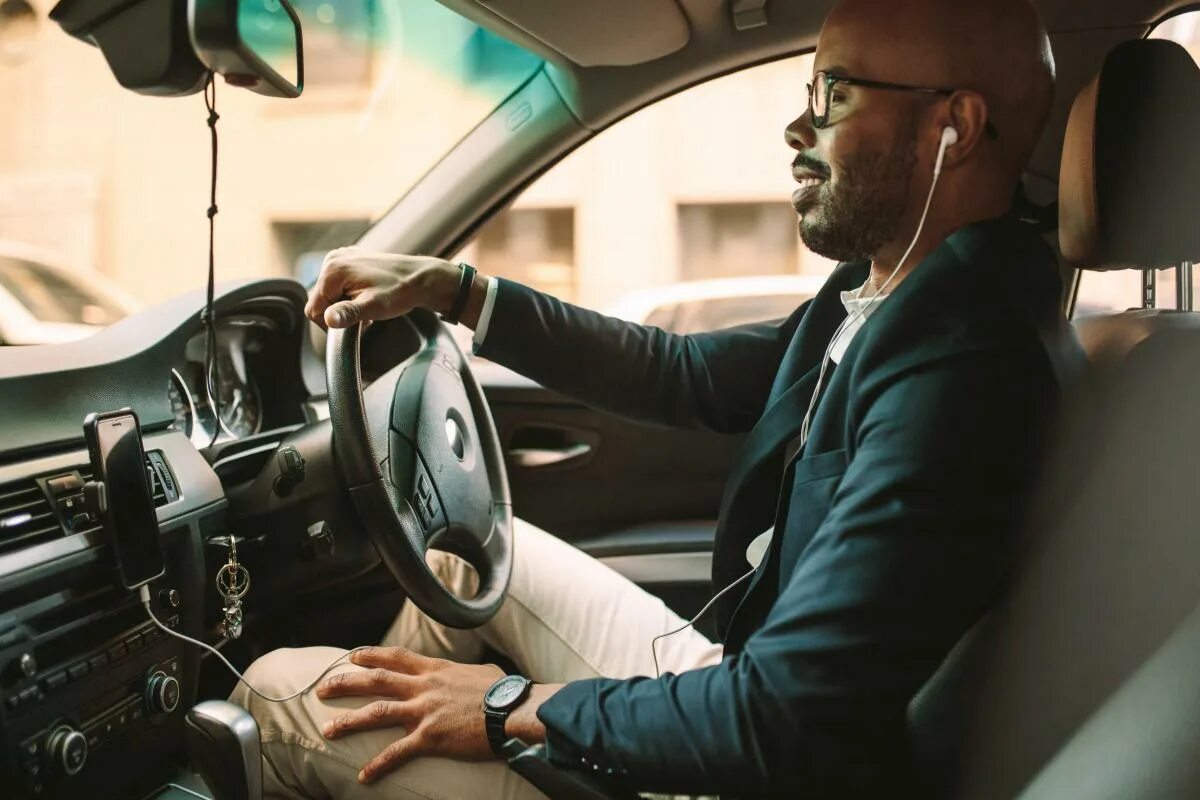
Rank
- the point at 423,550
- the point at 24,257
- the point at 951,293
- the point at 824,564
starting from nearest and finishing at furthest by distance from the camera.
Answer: the point at 824,564 → the point at 951,293 → the point at 423,550 → the point at 24,257

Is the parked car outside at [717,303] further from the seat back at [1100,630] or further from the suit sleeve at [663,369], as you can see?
the seat back at [1100,630]

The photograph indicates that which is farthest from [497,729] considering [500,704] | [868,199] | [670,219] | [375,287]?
[670,219]

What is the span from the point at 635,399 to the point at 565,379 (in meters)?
0.13

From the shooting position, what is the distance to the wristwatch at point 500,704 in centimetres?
128

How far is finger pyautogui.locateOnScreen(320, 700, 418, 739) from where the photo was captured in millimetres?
1341

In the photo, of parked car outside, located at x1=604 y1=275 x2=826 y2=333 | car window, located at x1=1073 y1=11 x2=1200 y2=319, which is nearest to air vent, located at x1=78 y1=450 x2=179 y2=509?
car window, located at x1=1073 y1=11 x2=1200 y2=319

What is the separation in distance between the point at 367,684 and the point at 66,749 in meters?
0.35

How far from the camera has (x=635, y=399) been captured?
1.84 metres

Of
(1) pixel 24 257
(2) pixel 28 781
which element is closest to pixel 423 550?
(2) pixel 28 781

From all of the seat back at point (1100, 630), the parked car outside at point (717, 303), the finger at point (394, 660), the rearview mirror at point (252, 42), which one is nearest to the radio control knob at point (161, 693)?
the finger at point (394, 660)

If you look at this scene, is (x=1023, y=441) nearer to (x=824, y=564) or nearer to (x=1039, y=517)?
(x=1039, y=517)

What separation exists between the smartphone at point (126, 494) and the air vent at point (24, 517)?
0.20 feet

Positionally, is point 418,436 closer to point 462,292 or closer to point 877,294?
point 462,292

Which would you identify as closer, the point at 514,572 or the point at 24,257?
the point at 514,572
